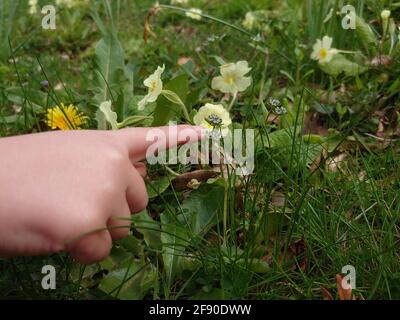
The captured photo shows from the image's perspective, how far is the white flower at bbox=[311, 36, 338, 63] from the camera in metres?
1.89

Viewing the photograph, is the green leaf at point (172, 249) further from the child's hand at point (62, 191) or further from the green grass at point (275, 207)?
the child's hand at point (62, 191)

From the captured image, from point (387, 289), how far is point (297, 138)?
0.49 metres

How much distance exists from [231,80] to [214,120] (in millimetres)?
295

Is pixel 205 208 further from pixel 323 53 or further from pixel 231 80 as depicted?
pixel 323 53

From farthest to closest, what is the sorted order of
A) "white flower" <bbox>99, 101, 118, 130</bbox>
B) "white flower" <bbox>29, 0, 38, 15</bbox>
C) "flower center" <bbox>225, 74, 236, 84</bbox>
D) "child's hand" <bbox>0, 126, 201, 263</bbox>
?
"white flower" <bbox>29, 0, 38, 15</bbox>, "flower center" <bbox>225, 74, 236, 84</bbox>, "white flower" <bbox>99, 101, 118, 130</bbox>, "child's hand" <bbox>0, 126, 201, 263</bbox>

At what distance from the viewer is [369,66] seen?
6.17ft

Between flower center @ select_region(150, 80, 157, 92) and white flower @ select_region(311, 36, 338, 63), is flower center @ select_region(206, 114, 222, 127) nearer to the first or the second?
flower center @ select_region(150, 80, 157, 92)

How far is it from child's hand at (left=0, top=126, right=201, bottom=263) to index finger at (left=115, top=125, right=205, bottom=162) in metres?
0.05

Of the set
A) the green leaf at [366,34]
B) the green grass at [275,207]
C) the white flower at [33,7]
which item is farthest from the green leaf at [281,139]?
the white flower at [33,7]

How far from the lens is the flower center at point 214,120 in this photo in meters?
1.23

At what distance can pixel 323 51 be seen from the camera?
191cm

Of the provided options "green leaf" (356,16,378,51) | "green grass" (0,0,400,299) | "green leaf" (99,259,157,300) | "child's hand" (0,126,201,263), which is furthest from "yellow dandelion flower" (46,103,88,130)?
"green leaf" (356,16,378,51)

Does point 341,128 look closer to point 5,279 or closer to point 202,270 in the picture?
point 202,270

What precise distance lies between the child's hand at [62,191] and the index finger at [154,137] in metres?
0.05
